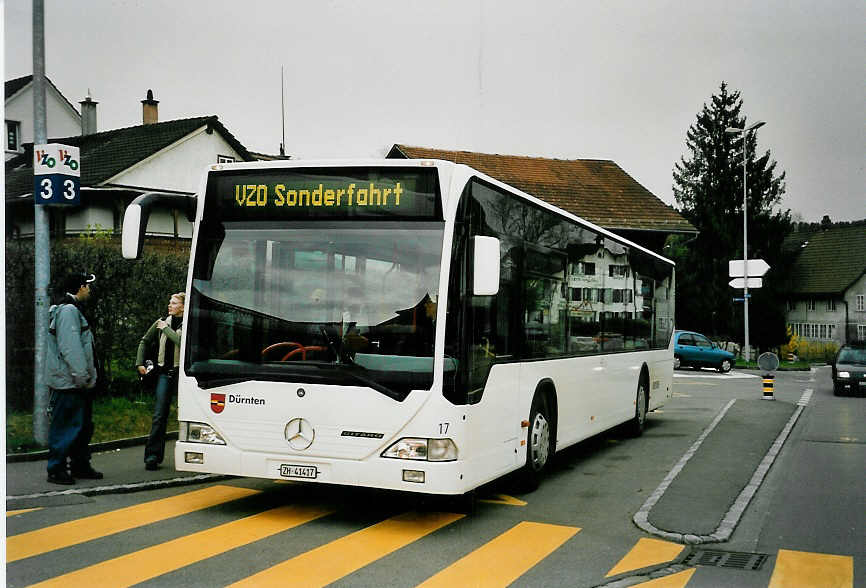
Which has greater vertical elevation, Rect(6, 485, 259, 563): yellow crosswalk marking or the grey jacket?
the grey jacket

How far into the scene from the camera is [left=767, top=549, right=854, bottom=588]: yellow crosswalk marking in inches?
243

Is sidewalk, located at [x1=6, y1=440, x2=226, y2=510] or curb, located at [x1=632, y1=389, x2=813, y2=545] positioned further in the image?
sidewalk, located at [x1=6, y1=440, x2=226, y2=510]

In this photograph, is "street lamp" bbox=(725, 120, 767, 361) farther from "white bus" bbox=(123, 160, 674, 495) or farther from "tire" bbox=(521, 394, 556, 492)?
"white bus" bbox=(123, 160, 674, 495)

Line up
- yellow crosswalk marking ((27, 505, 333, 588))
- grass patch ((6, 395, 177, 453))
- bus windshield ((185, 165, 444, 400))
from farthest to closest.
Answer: grass patch ((6, 395, 177, 453))
bus windshield ((185, 165, 444, 400))
yellow crosswalk marking ((27, 505, 333, 588))

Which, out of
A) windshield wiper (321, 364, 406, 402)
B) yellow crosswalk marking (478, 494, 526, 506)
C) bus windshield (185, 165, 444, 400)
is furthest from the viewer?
yellow crosswalk marking (478, 494, 526, 506)

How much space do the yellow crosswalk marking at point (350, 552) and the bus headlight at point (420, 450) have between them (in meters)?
0.67

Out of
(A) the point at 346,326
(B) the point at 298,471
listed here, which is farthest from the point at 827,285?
(B) the point at 298,471

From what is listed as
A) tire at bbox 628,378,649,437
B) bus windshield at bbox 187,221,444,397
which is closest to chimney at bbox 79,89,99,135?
bus windshield at bbox 187,221,444,397

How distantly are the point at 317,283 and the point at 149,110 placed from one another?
6387mm

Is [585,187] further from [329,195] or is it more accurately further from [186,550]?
[186,550]

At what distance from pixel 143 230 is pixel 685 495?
587cm

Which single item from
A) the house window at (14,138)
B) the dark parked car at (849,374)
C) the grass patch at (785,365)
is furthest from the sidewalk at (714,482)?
the grass patch at (785,365)

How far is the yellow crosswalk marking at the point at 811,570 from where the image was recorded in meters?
6.18

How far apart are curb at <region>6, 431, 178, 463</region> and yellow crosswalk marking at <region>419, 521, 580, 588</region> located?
567 cm
